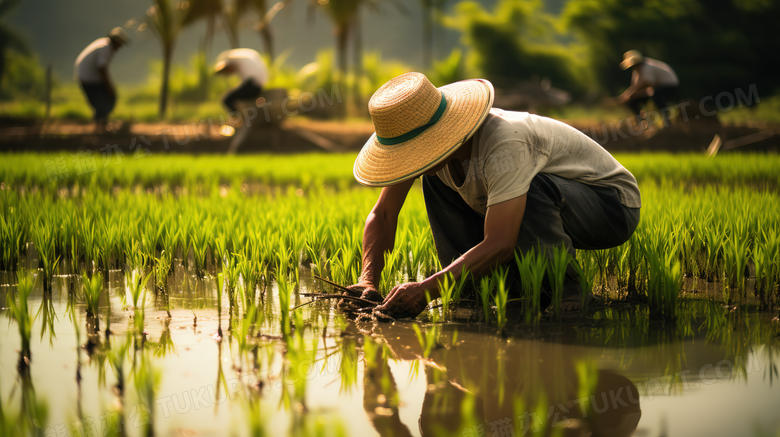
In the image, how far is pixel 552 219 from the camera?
6.31ft

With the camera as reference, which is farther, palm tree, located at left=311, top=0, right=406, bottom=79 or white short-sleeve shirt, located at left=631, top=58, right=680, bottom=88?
palm tree, located at left=311, top=0, right=406, bottom=79

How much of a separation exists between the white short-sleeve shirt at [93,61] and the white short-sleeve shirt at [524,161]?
29.9 feet

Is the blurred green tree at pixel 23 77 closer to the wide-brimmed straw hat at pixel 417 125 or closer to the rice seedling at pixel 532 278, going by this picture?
the wide-brimmed straw hat at pixel 417 125

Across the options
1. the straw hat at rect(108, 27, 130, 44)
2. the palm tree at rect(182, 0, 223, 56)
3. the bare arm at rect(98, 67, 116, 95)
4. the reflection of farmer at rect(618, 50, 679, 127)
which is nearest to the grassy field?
the reflection of farmer at rect(618, 50, 679, 127)

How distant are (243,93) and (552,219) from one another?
8.92m

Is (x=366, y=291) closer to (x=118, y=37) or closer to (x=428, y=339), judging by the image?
(x=428, y=339)

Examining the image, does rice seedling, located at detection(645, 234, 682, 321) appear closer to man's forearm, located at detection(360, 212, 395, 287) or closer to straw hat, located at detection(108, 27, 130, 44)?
man's forearm, located at detection(360, 212, 395, 287)

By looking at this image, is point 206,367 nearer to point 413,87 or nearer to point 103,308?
point 103,308

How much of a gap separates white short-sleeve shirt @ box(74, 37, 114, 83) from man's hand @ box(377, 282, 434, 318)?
9.36 meters

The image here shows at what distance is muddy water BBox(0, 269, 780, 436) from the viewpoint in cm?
119

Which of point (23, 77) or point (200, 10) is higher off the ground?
point (23, 77)

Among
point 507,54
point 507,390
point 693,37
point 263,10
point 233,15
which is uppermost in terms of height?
point 507,54

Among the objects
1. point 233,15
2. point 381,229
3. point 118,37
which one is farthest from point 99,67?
point 381,229

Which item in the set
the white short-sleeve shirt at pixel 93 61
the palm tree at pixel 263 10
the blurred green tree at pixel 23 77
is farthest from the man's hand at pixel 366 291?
the blurred green tree at pixel 23 77
